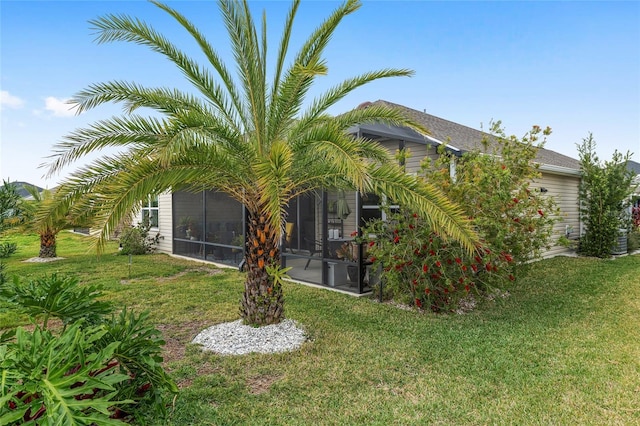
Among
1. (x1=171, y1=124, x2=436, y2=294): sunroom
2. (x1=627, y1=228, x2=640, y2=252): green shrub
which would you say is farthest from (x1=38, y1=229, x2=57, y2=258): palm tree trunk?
(x1=627, y1=228, x2=640, y2=252): green shrub

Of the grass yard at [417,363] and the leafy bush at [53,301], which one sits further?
the grass yard at [417,363]

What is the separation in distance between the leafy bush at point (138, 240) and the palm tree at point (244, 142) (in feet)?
32.0

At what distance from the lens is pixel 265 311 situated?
476 centimetres

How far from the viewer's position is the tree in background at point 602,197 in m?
11.2

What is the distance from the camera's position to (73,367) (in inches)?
95.5

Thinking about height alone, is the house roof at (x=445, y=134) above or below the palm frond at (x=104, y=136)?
above

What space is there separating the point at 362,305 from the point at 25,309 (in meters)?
4.81

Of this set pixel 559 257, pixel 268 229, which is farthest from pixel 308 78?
pixel 559 257

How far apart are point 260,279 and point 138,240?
10.4 meters

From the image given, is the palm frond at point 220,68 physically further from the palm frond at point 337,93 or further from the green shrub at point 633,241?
the green shrub at point 633,241

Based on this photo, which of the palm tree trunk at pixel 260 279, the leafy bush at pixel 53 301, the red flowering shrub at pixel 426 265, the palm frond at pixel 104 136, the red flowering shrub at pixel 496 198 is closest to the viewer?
the leafy bush at pixel 53 301

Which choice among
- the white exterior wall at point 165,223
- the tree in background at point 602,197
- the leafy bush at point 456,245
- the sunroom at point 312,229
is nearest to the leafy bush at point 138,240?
the white exterior wall at point 165,223

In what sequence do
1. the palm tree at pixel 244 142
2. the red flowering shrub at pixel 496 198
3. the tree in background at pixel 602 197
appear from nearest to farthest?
1. the palm tree at pixel 244 142
2. the red flowering shrub at pixel 496 198
3. the tree in background at pixel 602 197

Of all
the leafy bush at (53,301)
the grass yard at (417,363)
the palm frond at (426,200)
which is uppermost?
the palm frond at (426,200)
